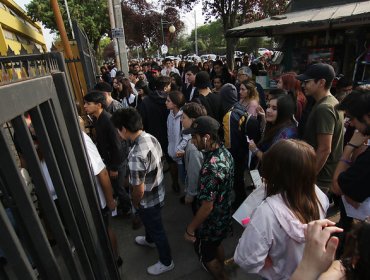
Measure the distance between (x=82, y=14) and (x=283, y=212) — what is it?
26.9 meters

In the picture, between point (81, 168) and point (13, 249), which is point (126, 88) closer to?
point (81, 168)

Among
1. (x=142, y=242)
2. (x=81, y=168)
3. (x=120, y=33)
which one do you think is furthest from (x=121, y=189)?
(x=120, y=33)

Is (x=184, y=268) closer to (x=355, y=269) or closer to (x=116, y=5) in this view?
(x=355, y=269)

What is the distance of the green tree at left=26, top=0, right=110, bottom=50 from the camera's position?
2308 cm

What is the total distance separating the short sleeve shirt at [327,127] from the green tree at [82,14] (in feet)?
78.2

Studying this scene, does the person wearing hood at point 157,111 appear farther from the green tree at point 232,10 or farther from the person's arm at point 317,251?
the green tree at point 232,10

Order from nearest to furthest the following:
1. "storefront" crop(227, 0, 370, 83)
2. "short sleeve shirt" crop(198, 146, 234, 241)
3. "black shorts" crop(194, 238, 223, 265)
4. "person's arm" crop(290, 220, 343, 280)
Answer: "person's arm" crop(290, 220, 343, 280)
"short sleeve shirt" crop(198, 146, 234, 241)
"black shorts" crop(194, 238, 223, 265)
"storefront" crop(227, 0, 370, 83)

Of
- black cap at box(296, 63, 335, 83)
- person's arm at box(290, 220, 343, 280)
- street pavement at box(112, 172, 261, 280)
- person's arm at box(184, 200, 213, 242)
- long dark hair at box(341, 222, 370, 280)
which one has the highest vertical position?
black cap at box(296, 63, 335, 83)

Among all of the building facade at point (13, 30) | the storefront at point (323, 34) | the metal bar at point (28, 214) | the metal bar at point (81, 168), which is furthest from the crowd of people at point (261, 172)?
the storefront at point (323, 34)

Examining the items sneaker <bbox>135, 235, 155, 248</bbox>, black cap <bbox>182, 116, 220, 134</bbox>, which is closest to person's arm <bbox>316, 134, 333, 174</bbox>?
black cap <bbox>182, 116, 220, 134</bbox>

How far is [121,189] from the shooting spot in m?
3.85

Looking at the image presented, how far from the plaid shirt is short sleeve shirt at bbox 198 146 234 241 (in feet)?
1.57

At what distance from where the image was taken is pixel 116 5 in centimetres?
830

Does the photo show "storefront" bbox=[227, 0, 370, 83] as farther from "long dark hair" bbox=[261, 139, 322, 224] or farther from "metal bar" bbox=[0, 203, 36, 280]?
"metal bar" bbox=[0, 203, 36, 280]
